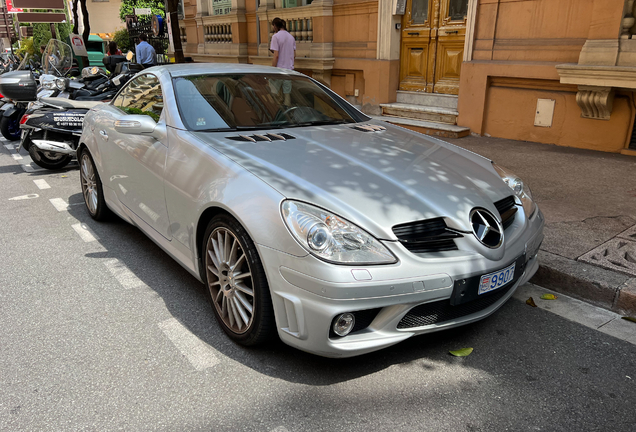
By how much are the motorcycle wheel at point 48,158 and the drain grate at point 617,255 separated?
6.88 metres

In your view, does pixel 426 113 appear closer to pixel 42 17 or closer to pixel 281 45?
pixel 281 45

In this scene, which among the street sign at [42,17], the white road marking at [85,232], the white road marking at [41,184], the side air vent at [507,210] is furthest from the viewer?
the street sign at [42,17]

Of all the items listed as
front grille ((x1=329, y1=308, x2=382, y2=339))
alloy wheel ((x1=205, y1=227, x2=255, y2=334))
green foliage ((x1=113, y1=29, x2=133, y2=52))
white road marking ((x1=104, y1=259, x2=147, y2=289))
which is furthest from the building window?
green foliage ((x1=113, y1=29, x2=133, y2=52))

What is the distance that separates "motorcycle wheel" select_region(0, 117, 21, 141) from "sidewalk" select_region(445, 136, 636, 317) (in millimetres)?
7840

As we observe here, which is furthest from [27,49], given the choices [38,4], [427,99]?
[427,99]

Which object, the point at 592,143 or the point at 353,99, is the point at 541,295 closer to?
the point at 592,143

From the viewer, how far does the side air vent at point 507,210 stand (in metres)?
3.05

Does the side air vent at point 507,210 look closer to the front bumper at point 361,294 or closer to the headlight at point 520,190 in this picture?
the headlight at point 520,190

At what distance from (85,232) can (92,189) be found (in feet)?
1.52

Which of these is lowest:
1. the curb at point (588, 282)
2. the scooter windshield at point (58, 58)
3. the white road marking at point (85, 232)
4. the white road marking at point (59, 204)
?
the white road marking at point (59, 204)

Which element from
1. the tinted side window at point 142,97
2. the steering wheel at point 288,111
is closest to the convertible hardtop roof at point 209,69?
the tinted side window at point 142,97

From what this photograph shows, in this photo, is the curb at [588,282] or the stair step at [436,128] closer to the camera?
the curb at [588,282]

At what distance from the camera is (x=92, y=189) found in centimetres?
522

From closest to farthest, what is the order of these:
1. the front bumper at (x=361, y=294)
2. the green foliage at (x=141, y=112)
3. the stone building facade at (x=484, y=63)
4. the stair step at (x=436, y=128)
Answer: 1. the front bumper at (x=361, y=294)
2. the green foliage at (x=141, y=112)
3. the stone building facade at (x=484, y=63)
4. the stair step at (x=436, y=128)
